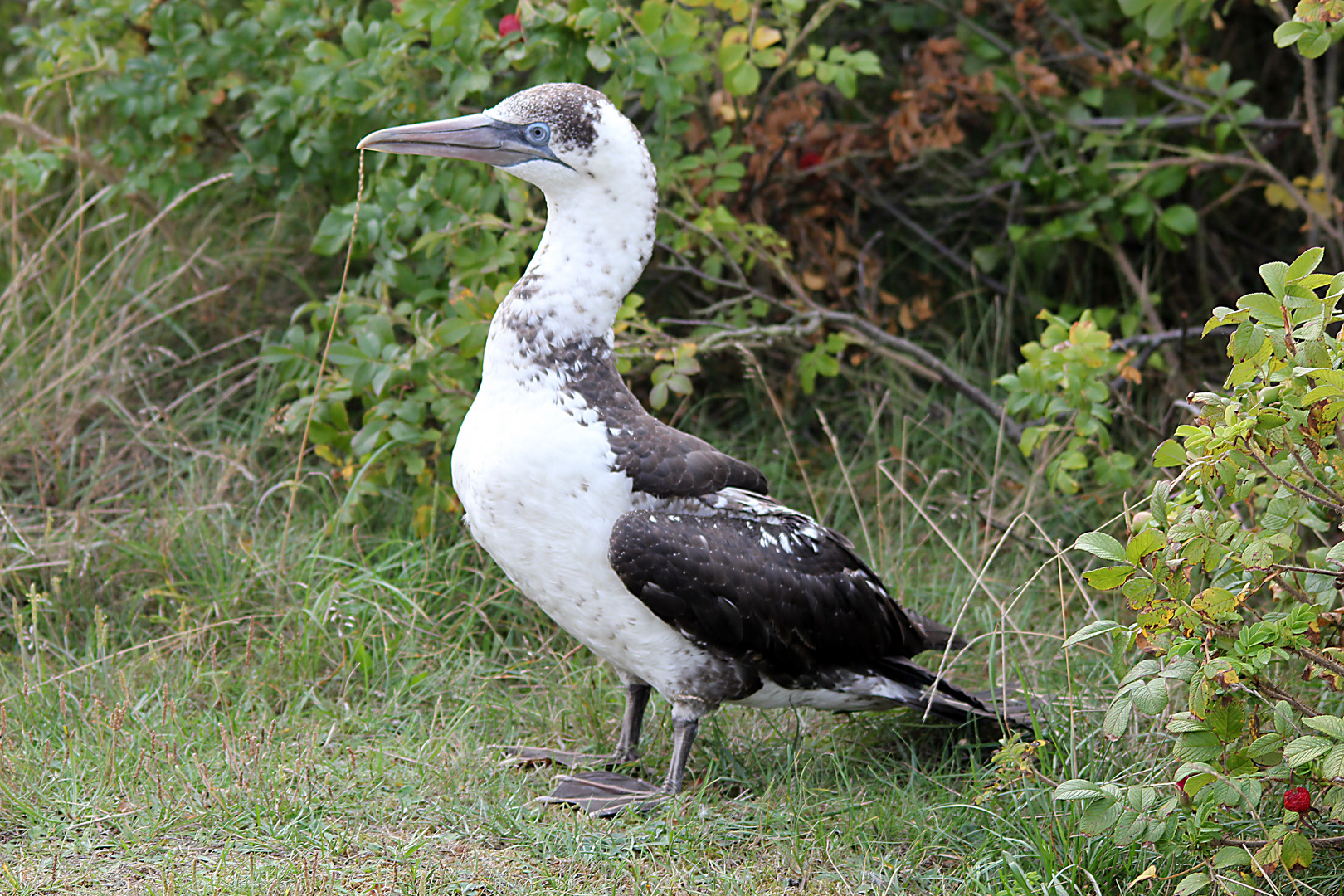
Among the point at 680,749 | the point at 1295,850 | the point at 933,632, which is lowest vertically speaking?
the point at 680,749

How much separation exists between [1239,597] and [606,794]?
4.93 ft

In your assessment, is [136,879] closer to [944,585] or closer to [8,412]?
[8,412]

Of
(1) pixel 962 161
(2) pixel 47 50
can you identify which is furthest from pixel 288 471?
(1) pixel 962 161

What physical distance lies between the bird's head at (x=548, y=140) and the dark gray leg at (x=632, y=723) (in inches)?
50.7

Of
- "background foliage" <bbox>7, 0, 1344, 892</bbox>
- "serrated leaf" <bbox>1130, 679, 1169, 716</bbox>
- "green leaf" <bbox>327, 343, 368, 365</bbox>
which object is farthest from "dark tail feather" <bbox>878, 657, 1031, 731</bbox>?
"green leaf" <bbox>327, 343, 368, 365</bbox>

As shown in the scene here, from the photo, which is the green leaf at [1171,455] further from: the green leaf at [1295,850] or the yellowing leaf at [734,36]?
the yellowing leaf at [734,36]

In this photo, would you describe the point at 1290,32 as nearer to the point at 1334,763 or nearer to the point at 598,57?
the point at 1334,763

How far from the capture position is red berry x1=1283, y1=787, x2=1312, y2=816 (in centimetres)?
249

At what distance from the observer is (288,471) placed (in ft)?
14.8

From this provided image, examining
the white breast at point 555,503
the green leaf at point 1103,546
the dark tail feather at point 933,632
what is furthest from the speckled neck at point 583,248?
the green leaf at point 1103,546

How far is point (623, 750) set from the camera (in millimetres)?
3428

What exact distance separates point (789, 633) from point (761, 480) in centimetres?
40

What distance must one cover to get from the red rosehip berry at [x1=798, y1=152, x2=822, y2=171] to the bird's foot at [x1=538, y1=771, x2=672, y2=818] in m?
2.66

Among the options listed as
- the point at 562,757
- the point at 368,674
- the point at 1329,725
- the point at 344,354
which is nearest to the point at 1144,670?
the point at 1329,725
